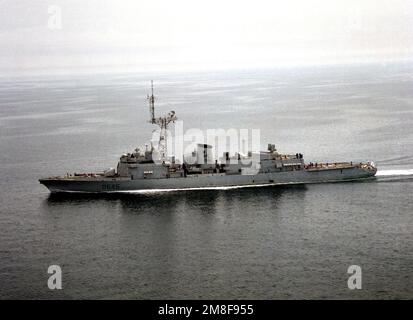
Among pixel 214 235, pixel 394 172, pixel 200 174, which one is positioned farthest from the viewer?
pixel 394 172

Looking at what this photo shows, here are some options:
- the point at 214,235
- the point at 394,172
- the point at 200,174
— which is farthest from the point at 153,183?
the point at 394,172

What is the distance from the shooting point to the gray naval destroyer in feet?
213

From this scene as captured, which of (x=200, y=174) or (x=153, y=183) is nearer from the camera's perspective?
(x=153, y=183)

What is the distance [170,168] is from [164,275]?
2753cm

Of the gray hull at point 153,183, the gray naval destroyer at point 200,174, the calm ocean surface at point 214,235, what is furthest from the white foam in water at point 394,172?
the gray hull at point 153,183

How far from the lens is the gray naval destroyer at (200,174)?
65062mm

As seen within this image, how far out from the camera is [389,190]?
200 feet

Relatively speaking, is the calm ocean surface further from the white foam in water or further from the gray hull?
the gray hull

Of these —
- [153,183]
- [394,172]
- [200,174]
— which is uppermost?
[200,174]

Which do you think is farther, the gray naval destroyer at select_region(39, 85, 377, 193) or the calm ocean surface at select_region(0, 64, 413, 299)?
the gray naval destroyer at select_region(39, 85, 377, 193)

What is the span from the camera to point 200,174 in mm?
65438

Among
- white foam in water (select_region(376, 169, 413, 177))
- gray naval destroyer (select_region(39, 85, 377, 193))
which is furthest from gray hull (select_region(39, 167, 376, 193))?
white foam in water (select_region(376, 169, 413, 177))

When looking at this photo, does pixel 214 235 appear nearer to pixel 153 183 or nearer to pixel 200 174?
pixel 200 174
